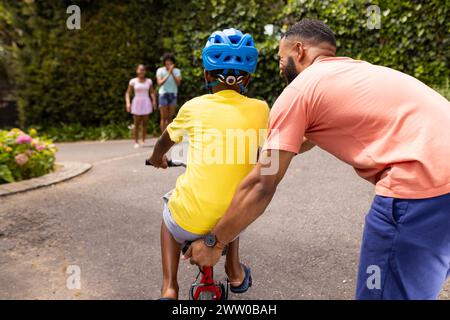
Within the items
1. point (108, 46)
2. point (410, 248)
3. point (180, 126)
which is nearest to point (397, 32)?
point (108, 46)

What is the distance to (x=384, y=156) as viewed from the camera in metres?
1.82

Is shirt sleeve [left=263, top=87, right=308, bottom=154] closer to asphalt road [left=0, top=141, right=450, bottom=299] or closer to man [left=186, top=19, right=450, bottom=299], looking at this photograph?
man [left=186, top=19, right=450, bottom=299]

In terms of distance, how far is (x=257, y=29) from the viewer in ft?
39.8

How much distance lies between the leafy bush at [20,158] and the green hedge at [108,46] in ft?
19.6

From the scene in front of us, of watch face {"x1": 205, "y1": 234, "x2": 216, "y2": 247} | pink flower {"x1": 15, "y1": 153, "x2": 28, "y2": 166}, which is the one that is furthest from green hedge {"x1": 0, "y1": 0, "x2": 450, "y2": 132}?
watch face {"x1": 205, "y1": 234, "x2": 216, "y2": 247}

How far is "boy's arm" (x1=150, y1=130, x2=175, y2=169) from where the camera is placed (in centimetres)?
255

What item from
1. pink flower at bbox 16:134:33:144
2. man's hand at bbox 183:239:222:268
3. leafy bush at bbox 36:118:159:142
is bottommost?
leafy bush at bbox 36:118:159:142

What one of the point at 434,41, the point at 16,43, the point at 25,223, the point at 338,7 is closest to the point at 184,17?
the point at 338,7

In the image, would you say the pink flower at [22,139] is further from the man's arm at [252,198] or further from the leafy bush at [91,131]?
the man's arm at [252,198]

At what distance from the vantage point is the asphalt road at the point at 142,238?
377cm

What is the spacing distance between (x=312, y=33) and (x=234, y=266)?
1322 millimetres

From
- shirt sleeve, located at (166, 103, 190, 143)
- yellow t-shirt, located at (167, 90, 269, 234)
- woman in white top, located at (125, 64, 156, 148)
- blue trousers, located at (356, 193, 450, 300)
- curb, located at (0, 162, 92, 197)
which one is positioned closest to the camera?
blue trousers, located at (356, 193, 450, 300)

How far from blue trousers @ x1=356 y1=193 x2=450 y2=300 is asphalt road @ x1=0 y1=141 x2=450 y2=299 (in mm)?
1822

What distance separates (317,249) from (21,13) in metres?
12.3
